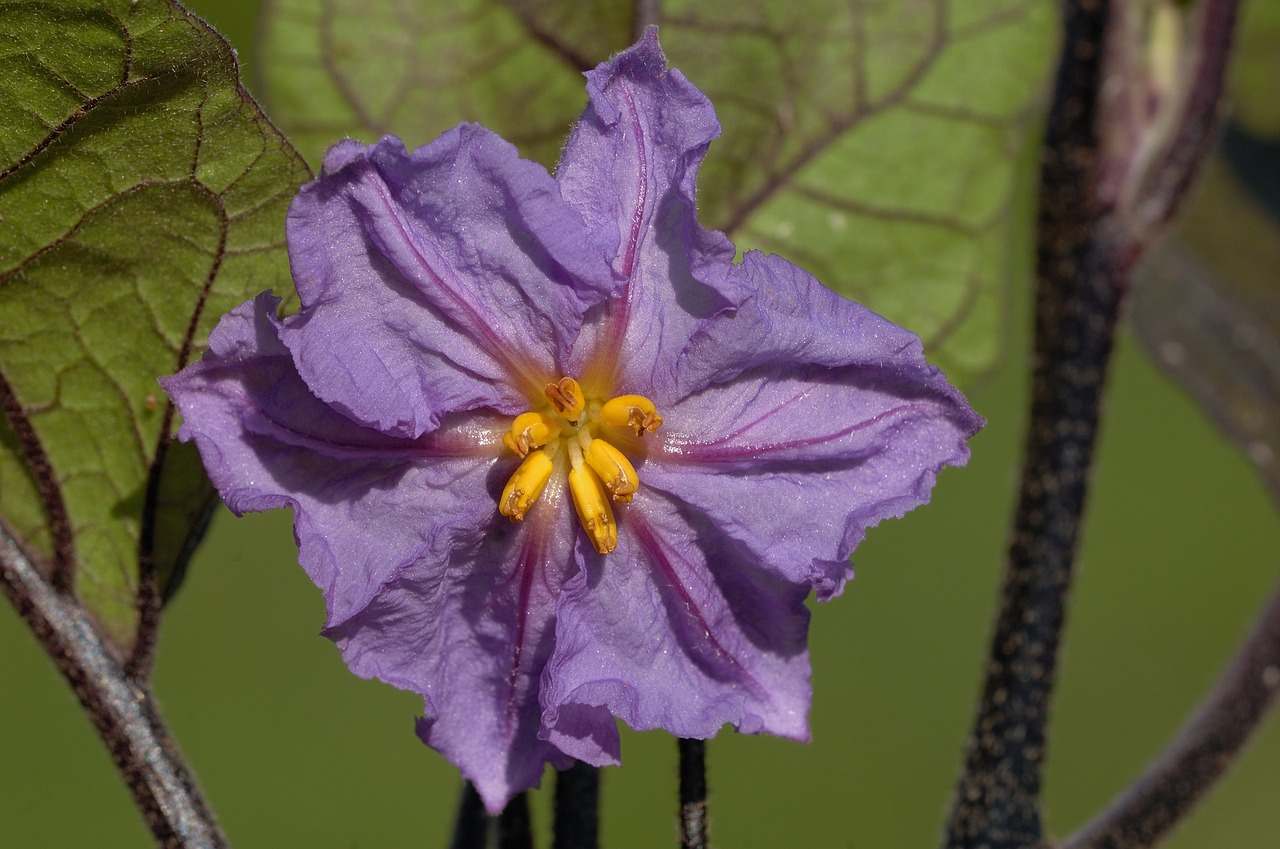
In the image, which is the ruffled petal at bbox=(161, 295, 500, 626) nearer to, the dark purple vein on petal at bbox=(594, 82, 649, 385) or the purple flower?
the purple flower

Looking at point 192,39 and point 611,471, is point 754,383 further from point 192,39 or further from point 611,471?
point 192,39

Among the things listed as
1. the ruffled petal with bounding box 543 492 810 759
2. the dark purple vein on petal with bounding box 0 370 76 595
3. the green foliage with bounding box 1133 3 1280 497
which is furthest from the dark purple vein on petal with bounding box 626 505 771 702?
the green foliage with bounding box 1133 3 1280 497

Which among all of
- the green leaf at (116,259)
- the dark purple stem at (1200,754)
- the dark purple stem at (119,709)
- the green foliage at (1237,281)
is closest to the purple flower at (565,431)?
the green leaf at (116,259)

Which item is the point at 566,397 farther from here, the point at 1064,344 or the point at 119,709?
the point at 1064,344

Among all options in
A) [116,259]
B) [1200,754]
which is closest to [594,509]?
[116,259]

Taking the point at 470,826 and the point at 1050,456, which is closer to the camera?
the point at 470,826

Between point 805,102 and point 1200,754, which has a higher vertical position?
point 805,102
